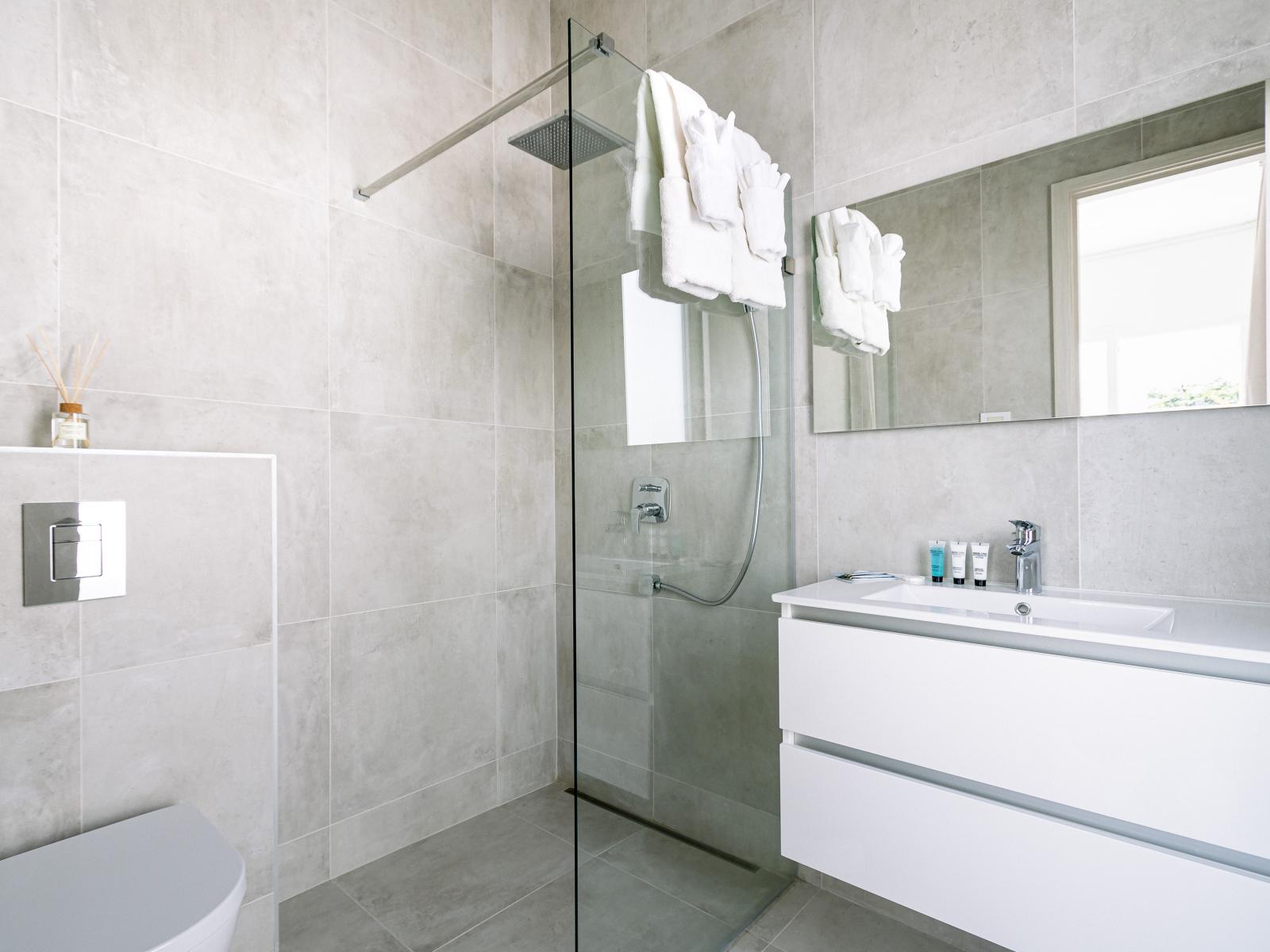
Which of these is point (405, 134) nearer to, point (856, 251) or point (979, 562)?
point (856, 251)

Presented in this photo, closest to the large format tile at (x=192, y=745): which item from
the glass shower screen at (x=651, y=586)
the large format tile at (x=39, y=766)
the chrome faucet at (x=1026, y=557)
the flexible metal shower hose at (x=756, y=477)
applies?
the large format tile at (x=39, y=766)

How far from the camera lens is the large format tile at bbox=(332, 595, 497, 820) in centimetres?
196

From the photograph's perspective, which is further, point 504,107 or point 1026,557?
point 504,107

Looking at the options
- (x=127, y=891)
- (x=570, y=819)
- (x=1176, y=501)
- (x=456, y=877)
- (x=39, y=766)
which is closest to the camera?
(x=127, y=891)

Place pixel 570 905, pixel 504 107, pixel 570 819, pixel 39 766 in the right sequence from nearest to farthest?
pixel 39 766
pixel 504 107
pixel 570 905
pixel 570 819

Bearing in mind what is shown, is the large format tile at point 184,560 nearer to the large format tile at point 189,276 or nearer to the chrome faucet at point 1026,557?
the large format tile at point 189,276

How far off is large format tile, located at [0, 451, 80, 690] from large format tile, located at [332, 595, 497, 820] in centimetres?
71

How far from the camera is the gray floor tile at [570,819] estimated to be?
4.48ft

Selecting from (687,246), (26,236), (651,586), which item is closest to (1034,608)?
(651,586)

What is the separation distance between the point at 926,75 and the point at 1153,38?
467 mm

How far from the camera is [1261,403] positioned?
1.27 metres

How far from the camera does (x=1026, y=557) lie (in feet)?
4.82

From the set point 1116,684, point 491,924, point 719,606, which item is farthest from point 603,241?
point 491,924

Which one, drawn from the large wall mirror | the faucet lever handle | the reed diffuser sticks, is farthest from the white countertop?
the reed diffuser sticks
